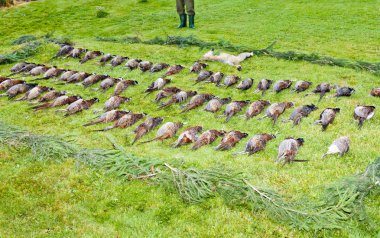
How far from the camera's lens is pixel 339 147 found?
24.1 ft

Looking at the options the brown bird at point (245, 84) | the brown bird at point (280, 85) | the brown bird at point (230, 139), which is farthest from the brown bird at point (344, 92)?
the brown bird at point (230, 139)

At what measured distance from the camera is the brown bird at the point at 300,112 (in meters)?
8.93

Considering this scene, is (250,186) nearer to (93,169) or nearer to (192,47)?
(93,169)

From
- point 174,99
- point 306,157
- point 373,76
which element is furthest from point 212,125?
point 373,76

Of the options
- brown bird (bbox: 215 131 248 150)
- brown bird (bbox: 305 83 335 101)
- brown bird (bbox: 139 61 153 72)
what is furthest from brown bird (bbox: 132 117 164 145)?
brown bird (bbox: 305 83 335 101)

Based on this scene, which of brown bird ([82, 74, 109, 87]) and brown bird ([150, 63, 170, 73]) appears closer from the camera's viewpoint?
brown bird ([82, 74, 109, 87])

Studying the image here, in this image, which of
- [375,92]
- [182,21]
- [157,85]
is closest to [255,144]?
[375,92]

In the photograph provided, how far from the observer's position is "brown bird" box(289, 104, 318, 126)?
8.93 m

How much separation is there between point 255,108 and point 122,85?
167 inches

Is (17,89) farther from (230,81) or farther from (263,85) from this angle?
(263,85)

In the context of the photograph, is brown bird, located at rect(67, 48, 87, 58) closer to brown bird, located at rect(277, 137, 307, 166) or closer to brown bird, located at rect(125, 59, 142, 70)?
brown bird, located at rect(125, 59, 142, 70)

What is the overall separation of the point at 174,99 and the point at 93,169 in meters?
3.78

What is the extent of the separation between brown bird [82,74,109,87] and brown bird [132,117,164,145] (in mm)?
3747

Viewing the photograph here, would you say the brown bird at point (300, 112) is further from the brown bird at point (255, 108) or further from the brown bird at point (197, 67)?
the brown bird at point (197, 67)
